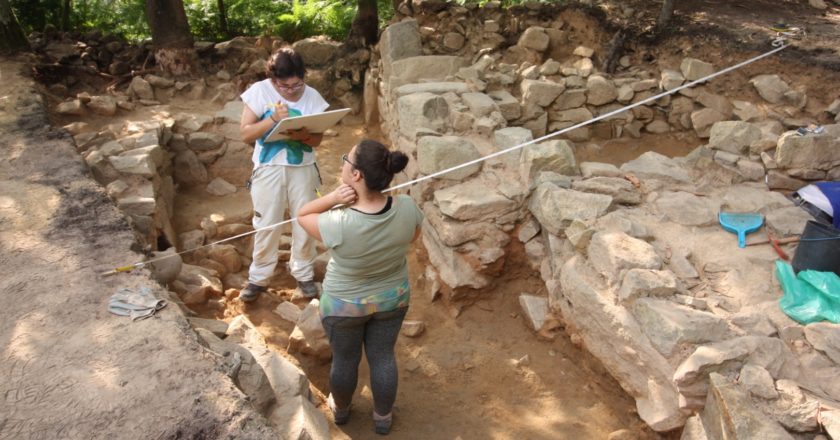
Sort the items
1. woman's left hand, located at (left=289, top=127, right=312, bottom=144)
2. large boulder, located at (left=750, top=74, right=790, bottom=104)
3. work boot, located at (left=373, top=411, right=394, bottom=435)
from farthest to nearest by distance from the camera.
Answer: large boulder, located at (left=750, top=74, right=790, bottom=104), woman's left hand, located at (left=289, top=127, right=312, bottom=144), work boot, located at (left=373, top=411, right=394, bottom=435)

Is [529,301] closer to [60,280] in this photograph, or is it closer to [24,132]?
[60,280]

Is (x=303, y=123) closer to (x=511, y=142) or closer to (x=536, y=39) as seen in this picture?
(x=511, y=142)

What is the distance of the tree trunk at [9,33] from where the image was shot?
7410mm

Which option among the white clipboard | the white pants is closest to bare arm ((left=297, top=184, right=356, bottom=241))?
the white clipboard

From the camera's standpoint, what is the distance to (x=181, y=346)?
9.66 feet

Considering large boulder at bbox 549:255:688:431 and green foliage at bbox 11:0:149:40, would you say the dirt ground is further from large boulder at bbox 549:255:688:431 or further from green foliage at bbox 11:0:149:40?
green foliage at bbox 11:0:149:40

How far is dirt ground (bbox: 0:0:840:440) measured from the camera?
2594 mm

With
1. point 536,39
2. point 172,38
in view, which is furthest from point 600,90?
point 172,38

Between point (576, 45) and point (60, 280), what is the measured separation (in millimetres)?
6663

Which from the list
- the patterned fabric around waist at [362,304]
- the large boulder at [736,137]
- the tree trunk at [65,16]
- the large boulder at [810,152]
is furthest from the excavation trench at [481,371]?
the tree trunk at [65,16]

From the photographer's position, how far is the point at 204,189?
695 cm

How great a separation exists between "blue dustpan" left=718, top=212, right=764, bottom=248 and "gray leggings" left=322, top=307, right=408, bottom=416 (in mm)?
2531

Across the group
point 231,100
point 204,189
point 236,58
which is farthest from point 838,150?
point 236,58

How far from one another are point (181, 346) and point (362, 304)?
3.08 ft
